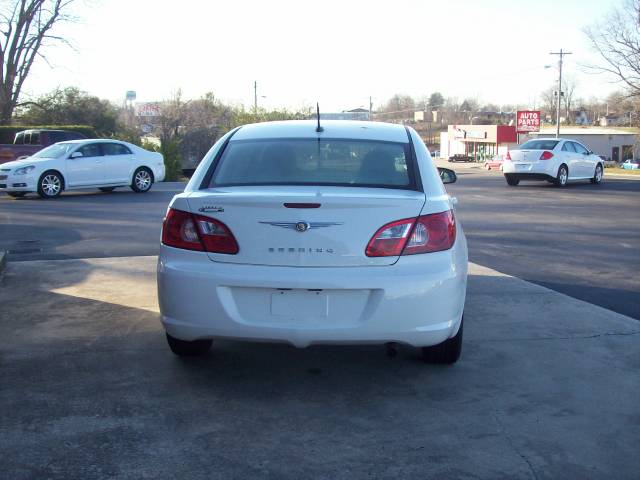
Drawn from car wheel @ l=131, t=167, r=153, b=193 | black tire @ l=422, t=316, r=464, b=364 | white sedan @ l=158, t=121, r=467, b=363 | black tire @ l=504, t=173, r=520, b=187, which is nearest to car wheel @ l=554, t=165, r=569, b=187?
black tire @ l=504, t=173, r=520, b=187

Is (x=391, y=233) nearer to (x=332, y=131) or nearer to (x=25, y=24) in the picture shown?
(x=332, y=131)

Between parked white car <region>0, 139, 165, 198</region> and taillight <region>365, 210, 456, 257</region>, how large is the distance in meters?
15.3

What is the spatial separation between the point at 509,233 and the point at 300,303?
27.0ft

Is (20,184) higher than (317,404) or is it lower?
higher

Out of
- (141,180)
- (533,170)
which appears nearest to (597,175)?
(533,170)

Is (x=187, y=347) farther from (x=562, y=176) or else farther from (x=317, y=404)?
(x=562, y=176)

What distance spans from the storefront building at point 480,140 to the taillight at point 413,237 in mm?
79157

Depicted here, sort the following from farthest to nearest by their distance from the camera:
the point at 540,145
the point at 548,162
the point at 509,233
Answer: the point at 540,145 < the point at 548,162 < the point at 509,233

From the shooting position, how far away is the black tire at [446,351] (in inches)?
200

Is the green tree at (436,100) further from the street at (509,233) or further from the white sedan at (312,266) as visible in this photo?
the white sedan at (312,266)

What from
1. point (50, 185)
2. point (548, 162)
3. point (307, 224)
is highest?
point (307, 224)

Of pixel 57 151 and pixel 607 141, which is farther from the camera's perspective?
pixel 607 141

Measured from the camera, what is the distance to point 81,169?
19.0m

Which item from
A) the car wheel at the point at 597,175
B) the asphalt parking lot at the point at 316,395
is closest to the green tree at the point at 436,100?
the car wheel at the point at 597,175
